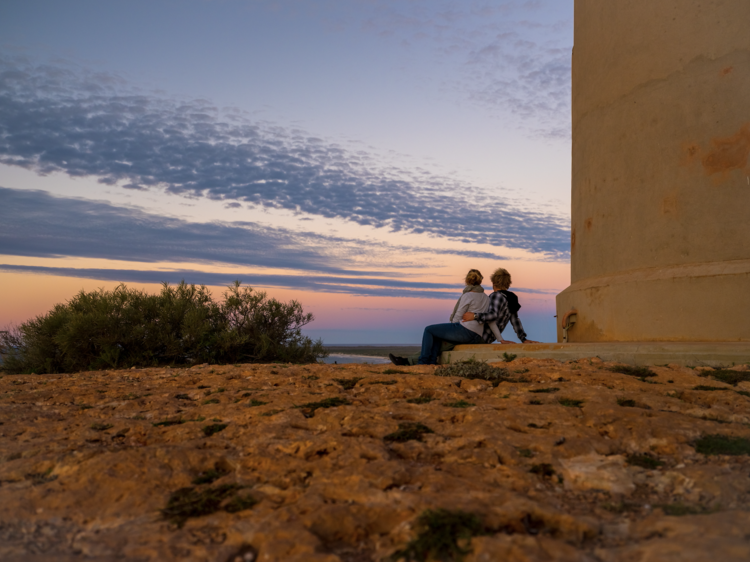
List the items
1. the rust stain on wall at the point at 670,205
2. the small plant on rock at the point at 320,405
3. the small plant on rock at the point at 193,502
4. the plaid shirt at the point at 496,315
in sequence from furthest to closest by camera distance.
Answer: the plaid shirt at the point at 496,315, the rust stain on wall at the point at 670,205, the small plant on rock at the point at 320,405, the small plant on rock at the point at 193,502

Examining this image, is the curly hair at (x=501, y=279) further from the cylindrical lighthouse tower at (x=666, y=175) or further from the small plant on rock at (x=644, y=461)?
the small plant on rock at (x=644, y=461)

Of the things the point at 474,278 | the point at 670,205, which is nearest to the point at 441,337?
the point at 474,278

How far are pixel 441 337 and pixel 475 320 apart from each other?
546mm

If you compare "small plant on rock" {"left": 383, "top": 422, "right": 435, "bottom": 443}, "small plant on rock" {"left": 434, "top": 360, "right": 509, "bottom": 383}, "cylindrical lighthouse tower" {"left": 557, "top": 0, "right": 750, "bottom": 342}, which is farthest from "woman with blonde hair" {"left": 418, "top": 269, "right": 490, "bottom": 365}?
"small plant on rock" {"left": 383, "top": 422, "right": 435, "bottom": 443}

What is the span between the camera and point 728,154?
6996 millimetres

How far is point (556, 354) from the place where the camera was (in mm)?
7277

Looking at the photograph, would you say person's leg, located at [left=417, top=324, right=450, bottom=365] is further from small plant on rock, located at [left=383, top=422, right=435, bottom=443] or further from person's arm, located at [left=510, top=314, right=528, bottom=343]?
small plant on rock, located at [left=383, top=422, right=435, bottom=443]

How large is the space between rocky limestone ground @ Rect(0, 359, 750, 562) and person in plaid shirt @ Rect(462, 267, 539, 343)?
2900 mm

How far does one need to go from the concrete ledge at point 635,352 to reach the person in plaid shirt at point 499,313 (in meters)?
0.38

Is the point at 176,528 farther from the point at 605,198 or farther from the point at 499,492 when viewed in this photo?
the point at 605,198

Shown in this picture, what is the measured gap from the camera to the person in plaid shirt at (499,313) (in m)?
8.17

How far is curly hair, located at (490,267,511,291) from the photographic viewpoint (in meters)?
8.49

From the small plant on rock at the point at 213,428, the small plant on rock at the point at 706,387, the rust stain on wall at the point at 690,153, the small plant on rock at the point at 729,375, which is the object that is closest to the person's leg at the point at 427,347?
the small plant on rock at the point at 729,375

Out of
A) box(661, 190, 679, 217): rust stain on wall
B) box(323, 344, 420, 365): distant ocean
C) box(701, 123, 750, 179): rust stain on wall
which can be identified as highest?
box(701, 123, 750, 179): rust stain on wall
